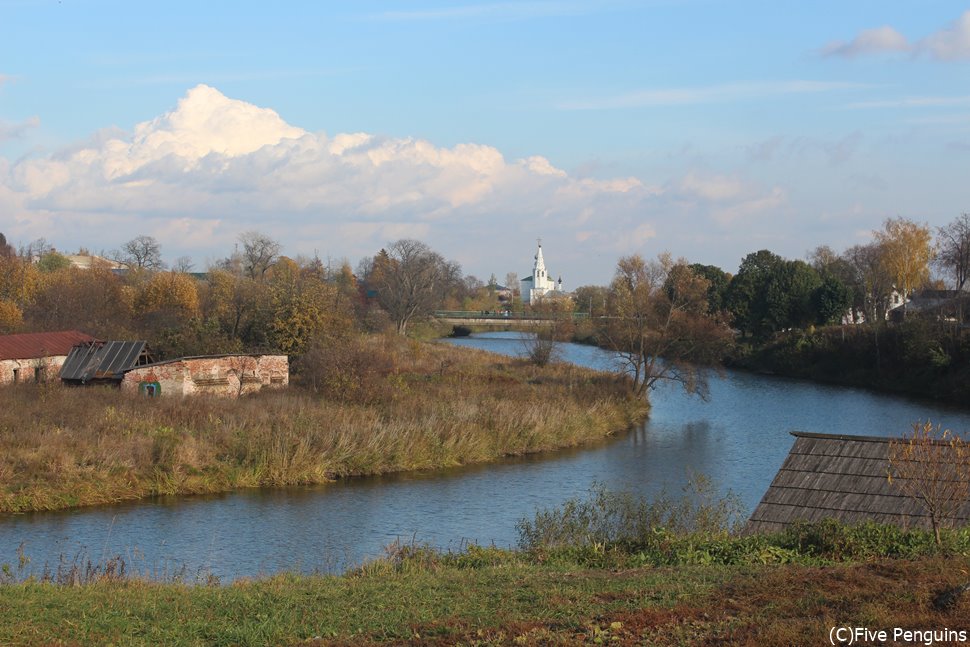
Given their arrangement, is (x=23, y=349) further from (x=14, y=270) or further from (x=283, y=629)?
(x=283, y=629)

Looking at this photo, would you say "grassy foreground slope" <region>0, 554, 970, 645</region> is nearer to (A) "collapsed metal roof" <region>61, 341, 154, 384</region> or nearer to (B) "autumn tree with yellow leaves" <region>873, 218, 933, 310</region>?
(A) "collapsed metal roof" <region>61, 341, 154, 384</region>

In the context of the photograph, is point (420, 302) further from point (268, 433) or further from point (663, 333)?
point (268, 433)

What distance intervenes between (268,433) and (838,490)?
55.4 ft

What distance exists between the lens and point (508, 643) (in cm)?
809

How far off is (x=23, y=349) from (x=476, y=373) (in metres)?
18.3

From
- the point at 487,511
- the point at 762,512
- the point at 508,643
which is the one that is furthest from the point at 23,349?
the point at 508,643

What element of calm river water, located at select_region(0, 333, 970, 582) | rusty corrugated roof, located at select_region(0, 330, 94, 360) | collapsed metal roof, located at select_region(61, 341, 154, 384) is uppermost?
rusty corrugated roof, located at select_region(0, 330, 94, 360)

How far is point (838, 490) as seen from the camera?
1421cm

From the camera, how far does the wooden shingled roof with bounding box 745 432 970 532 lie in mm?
13609

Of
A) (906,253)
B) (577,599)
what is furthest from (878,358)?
(577,599)

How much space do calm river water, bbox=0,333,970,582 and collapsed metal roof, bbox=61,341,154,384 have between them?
11909mm

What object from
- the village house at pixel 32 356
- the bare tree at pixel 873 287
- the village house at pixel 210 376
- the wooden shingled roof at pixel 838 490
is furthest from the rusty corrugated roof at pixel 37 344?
the bare tree at pixel 873 287

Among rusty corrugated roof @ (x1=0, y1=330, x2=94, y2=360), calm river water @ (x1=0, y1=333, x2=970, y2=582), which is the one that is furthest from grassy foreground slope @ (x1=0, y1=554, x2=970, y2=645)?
rusty corrugated roof @ (x1=0, y1=330, x2=94, y2=360)

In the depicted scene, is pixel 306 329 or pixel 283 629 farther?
pixel 306 329
